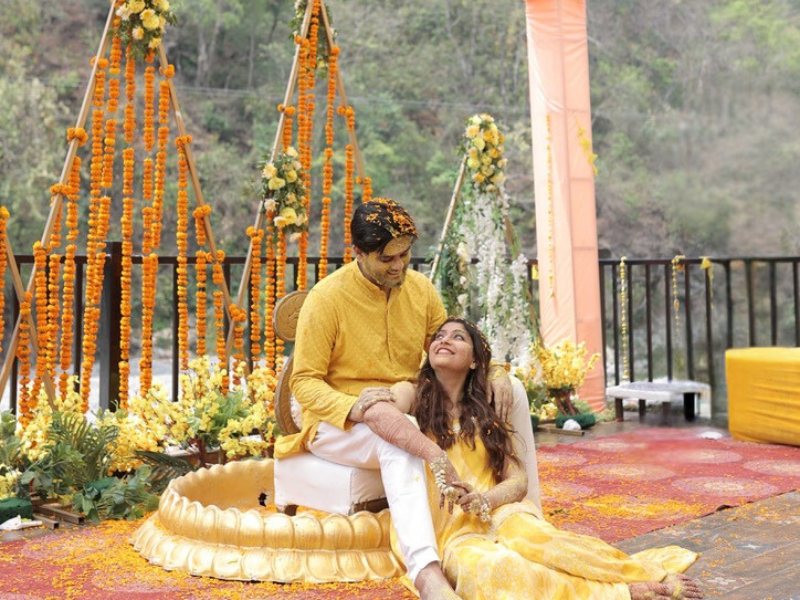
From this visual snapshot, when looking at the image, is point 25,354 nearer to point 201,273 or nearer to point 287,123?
point 201,273

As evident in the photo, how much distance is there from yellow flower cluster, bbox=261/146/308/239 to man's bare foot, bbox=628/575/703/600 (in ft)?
7.85

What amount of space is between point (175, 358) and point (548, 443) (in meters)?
1.83


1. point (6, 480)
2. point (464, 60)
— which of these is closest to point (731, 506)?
point (6, 480)

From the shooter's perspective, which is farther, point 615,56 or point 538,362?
point 615,56

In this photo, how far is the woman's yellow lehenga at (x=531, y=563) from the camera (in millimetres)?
2154

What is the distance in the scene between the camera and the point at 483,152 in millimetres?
5207

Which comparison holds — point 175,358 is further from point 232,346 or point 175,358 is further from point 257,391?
point 257,391

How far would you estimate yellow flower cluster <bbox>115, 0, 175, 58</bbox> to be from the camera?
3.85 m

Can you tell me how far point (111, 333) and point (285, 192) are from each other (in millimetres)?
938

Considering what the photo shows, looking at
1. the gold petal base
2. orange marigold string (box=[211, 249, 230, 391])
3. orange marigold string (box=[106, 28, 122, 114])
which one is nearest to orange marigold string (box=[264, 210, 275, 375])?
orange marigold string (box=[211, 249, 230, 391])

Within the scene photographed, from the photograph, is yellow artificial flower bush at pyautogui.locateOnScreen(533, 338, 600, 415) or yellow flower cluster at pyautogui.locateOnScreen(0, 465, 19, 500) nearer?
yellow flower cluster at pyautogui.locateOnScreen(0, 465, 19, 500)

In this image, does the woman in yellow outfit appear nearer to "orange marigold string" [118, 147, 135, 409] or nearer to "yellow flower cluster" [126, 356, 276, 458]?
"yellow flower cluster" [126, 356, 276, 458]

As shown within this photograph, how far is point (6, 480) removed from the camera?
131 inches

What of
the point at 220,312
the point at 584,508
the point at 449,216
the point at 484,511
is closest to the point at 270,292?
the point at 220,312
